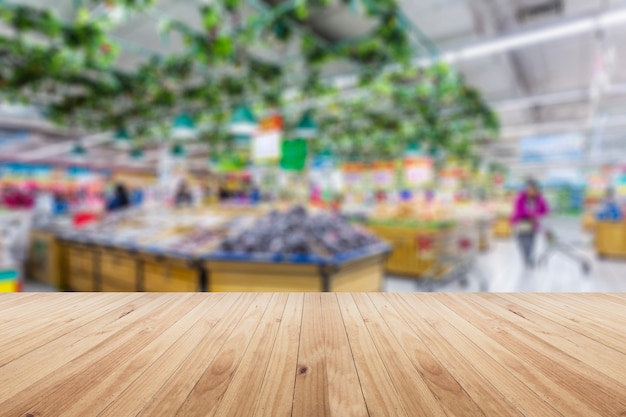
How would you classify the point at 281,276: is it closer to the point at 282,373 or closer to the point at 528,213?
the point at 282,373

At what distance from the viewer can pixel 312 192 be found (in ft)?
51.2

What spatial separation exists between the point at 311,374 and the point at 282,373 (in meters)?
0.08

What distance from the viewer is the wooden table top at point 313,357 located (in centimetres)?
88

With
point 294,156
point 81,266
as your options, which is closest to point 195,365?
point 81,266

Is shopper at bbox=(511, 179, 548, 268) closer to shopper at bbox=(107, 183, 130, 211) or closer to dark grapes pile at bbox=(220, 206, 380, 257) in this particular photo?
dark grapes pile at bbox=(220, 206, 380, 257)

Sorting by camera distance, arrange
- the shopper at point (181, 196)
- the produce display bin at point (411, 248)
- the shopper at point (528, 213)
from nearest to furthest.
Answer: the shopper at point (528, 213) < the produce display bin at point (411, 248) < the shopper at point (181, 196)

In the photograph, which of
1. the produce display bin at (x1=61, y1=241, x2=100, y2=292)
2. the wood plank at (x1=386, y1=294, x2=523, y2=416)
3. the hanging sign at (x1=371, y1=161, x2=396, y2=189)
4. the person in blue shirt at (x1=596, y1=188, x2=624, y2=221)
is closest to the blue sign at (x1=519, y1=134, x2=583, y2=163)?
the person in blue shirt at (x1=596, y1=188, x2=624, y2=221)

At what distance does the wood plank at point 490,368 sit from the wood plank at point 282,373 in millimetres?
506

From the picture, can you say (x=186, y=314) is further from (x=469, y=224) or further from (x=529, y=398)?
(x=469, y=224)

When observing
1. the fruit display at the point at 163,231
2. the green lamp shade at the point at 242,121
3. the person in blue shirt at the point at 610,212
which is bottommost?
the fruit display at the point at 163,231

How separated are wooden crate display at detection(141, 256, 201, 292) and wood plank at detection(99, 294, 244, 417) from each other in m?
2.92

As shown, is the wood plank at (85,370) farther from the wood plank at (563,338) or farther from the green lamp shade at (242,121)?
the green lamp shade at (242,121)

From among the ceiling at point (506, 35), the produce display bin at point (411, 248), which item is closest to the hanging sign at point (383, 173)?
the ceiling at point (506, 35)

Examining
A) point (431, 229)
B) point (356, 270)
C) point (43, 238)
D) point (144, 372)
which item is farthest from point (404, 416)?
A: point (43, 238)
